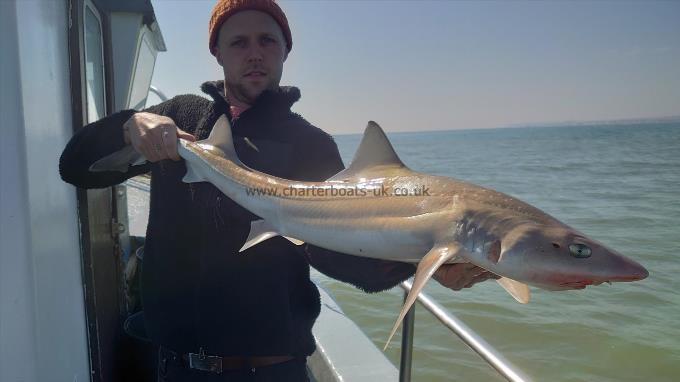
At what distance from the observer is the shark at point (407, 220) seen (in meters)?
1.51

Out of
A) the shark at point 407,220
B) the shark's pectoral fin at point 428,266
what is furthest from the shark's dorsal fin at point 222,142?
the shark's pectoral fin at point 428,266

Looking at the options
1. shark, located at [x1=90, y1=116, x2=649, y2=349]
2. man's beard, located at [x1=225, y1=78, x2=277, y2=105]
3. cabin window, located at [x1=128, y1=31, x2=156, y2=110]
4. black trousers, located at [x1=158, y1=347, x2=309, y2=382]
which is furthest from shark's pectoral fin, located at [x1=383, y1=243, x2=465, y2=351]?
cabin window, located at [x1=128, y1=31, x2=156, y2=110]

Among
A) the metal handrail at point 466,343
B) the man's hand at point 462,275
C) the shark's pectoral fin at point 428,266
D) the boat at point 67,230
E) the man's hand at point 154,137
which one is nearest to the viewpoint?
the shark's pectoral fin at point 428,266

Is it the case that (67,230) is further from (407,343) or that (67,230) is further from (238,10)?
(407,343)

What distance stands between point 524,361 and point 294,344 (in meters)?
6.49

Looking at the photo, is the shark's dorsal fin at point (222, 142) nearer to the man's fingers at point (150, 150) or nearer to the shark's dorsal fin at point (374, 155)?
the man's fingers at point (150, 150)

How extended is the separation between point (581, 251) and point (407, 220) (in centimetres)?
60

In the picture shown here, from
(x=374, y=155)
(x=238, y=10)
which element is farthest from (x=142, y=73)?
(x=374, y=155)

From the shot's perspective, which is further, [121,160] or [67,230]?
[121,160]

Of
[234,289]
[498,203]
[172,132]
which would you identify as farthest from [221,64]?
[498,203]

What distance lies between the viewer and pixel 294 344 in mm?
2395

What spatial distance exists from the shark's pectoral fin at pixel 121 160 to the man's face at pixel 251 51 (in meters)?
0.67

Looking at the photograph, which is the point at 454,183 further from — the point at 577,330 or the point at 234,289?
the point at 577,330

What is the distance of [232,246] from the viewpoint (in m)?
2.43
